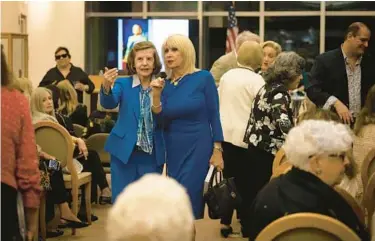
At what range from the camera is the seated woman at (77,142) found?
6.10 m

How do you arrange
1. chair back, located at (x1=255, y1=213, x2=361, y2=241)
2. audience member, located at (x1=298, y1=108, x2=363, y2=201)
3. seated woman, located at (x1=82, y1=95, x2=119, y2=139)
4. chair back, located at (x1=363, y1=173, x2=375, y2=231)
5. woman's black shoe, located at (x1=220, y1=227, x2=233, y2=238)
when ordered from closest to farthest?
chair back, located at (x1=255, y1=213, x2=361, y2=241), chair back, located at (x1=363, y1=173, x2=375, y2=231), audience member, located at (x1=298, y1=108, x2=363, y2=201), woman's black shoe, located at (x1=220, y1=227, x2=233, y2=238), seated woman, located at (x1=82, y1=95, x2=119, y2=139)

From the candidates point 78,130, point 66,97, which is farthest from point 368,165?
point 78,130

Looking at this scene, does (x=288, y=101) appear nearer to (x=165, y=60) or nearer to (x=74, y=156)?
(x=165, y=60)

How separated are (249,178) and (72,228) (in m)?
1.57

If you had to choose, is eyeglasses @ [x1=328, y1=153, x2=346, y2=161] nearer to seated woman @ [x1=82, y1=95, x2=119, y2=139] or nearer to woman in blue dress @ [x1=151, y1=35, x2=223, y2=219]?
woman in blue dress @ [x1=151, y1=35, x2=223, y2=219]

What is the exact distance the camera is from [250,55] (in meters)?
5.68

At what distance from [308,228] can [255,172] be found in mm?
3057

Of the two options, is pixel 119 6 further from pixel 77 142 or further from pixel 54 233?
pixel 54 233

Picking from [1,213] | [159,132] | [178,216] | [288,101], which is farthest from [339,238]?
[288,101]

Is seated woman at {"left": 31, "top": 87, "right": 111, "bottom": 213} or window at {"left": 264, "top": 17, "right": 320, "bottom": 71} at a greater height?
window at {"left": 264, "top": 17, "right": 320, "bottom": 71}

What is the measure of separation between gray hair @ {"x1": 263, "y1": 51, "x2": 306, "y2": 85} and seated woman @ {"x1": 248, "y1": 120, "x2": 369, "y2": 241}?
2141 mm

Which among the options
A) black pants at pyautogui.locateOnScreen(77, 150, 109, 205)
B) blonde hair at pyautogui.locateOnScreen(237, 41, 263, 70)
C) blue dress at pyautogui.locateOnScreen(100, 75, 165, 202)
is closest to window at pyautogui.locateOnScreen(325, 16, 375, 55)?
black pants at pyautogui.locateOnScreen(77, 150, 109, 205)

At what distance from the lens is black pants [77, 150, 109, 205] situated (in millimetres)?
6941

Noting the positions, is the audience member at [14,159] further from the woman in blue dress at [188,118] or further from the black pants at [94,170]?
the black pants at [94,170]
